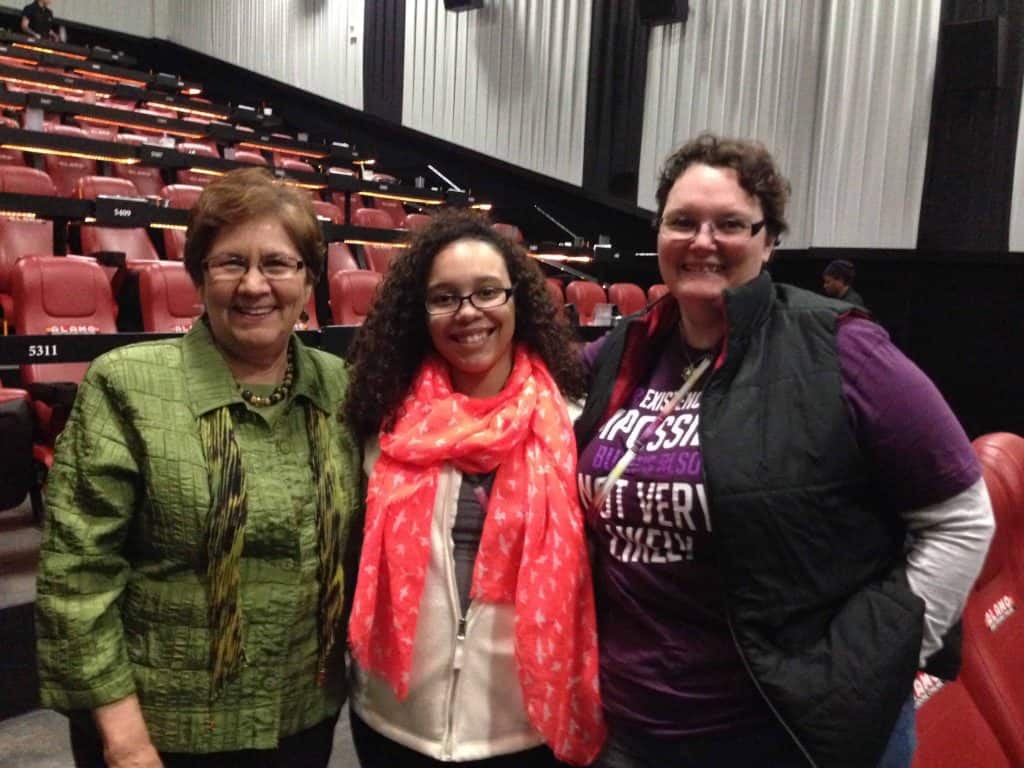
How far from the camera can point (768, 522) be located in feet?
3.07

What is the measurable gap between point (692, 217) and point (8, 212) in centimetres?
381

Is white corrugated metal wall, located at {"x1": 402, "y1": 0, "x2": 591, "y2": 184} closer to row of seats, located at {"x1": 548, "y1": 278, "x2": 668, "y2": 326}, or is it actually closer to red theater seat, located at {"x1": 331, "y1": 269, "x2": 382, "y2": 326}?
row of seats, located at {"x1": 548, "y1": 278, "x2": 668, "y2": 326}

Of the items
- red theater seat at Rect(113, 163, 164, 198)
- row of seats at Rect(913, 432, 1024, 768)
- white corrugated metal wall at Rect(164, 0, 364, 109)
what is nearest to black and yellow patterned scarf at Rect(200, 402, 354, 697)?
row of seats at Rect(913, 432, 1024, 768)

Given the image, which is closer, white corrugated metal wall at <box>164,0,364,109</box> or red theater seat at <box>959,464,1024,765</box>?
red theater seat at <box>959,464,1024,765</box>

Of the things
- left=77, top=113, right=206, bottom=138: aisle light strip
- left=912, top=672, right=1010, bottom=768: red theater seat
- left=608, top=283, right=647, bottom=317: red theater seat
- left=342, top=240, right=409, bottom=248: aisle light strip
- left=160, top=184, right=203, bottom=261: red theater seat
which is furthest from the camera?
left=77, top=113, right=206, bottom=138: aisle light strip

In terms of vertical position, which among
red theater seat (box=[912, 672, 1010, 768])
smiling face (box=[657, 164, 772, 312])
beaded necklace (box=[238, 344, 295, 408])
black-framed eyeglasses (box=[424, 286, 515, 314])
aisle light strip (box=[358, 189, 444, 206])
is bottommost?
red theater seat (box=[912, 672, 1010, 768])

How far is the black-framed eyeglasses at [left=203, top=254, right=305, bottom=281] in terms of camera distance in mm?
1064

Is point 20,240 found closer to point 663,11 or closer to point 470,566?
point 470,566

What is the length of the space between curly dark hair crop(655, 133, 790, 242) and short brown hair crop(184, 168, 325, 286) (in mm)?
494

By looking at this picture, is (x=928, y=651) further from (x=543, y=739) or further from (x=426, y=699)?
(x=426, y=699)

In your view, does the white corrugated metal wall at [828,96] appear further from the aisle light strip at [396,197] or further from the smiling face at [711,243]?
the smiling face at [711,243]

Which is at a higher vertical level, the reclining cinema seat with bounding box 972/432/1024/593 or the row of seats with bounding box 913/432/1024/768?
the reclining cinema seat with bounding box 972/432/1024/593

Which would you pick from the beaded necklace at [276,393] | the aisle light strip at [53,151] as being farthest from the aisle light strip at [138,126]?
the beaded necklace at [276,393]

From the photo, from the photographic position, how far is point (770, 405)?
38.1 inches
